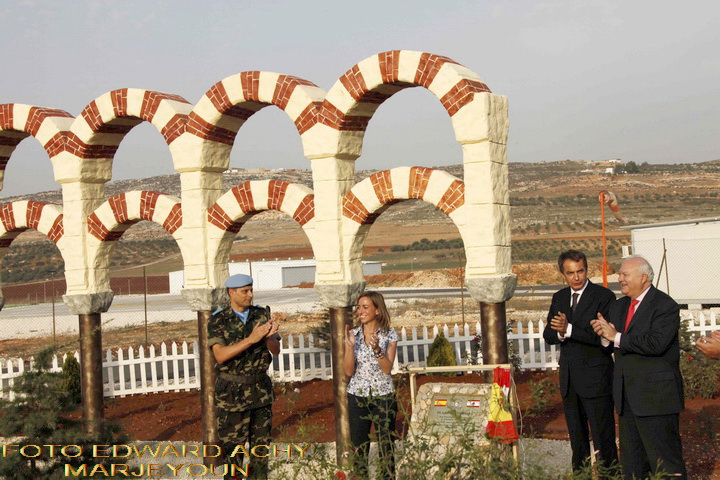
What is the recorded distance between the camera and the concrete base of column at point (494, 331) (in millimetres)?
7934

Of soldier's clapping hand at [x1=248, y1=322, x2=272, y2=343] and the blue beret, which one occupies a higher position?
the blue beret

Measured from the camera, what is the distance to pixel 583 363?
22.3 ft

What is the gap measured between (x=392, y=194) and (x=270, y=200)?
1633 mm

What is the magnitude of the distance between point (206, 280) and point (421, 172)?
3.17 metres

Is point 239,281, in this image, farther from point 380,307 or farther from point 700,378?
point 700,378

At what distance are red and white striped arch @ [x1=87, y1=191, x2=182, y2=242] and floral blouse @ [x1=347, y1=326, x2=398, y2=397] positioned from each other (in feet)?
13.5

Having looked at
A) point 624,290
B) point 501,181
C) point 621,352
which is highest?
point 501,181

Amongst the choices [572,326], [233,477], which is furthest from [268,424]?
[572,326]

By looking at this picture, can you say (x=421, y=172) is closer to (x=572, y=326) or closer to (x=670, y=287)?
(x=572, y=326)

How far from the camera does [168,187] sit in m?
101

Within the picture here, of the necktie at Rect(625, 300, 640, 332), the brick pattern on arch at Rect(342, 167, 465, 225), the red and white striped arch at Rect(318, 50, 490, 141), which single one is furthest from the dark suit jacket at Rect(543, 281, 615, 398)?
the red and white striped arch at Rect(318, 50, 490, 141)

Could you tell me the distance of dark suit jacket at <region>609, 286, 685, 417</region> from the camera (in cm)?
586

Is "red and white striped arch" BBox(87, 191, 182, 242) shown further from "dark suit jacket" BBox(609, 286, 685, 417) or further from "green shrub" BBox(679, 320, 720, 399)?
"green shrub" BBox(679, 320, 720, 399)

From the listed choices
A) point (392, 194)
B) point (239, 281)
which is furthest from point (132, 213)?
point (239, 281)
